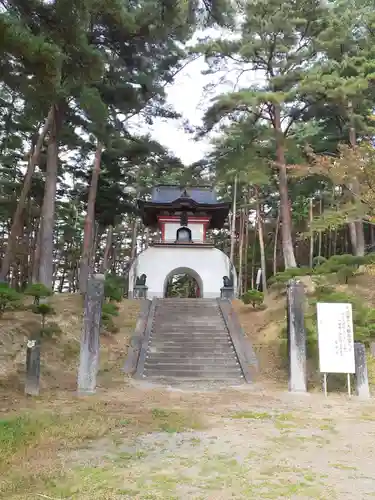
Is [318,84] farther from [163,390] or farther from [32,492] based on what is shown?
→ [32,492]

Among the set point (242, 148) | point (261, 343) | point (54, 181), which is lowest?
point (261, 343)

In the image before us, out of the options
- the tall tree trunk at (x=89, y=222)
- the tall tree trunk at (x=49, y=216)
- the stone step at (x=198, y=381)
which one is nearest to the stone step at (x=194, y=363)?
the stone step at (x=198, y=381)

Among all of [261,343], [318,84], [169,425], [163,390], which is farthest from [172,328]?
[318,84]

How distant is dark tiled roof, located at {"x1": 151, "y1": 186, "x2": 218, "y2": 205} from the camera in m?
21.0

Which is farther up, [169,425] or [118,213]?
[118,213]

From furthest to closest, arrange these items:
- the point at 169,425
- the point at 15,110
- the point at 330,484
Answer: the point at 15,110
the point at 169,425
the point at 330,484

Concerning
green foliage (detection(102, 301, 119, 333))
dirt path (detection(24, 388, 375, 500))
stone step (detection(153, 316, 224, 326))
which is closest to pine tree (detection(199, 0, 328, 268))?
stone step (detection(153, 316, 224, 326))

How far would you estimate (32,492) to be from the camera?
2.82 meters

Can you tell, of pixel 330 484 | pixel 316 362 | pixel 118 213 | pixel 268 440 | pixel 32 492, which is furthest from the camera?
pixel 118 213

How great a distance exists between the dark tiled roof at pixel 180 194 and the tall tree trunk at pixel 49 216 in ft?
27.2

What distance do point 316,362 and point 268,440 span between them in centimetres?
473

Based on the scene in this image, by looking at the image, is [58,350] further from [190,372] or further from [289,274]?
[289,274]

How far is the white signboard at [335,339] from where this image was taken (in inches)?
301

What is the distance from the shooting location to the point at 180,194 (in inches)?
851
